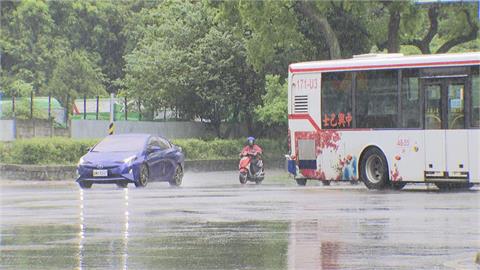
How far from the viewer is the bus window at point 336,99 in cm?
2728

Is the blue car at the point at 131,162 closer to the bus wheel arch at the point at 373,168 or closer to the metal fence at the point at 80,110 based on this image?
the bus wheel arch at the point at 373,168

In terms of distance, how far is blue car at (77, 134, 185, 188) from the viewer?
28344 mm

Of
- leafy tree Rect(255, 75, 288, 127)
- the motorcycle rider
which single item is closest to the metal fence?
leafy tree Rect(255, 75, 288, 127)

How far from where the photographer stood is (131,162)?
2858 centimetres

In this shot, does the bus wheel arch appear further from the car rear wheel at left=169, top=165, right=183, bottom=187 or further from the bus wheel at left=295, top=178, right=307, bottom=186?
the car rear wheel at left=169, top=165, right=183, bottom=187

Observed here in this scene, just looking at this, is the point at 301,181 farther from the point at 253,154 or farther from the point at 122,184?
the point at 122,184

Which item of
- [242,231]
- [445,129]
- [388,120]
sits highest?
[388,120]

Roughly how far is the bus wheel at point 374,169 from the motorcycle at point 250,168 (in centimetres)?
658

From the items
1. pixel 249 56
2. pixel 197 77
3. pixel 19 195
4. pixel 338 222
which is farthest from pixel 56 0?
pixel 338 222

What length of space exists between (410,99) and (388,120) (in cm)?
75

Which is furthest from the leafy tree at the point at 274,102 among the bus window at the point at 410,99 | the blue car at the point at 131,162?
the bus window at the point at 410,99

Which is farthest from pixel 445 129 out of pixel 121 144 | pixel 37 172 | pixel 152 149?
pixel 37 172

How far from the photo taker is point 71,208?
19969 mm

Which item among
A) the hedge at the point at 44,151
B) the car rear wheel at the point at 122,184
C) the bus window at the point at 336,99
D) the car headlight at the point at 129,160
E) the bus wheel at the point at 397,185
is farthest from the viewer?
the hedge at the point at 44,151
